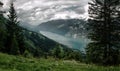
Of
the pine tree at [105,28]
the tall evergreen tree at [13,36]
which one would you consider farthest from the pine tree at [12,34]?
the pine tree at [105,28]

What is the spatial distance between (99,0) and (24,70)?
3473 cm

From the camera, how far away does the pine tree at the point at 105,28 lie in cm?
4925

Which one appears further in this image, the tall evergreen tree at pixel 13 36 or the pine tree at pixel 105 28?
the tall evergreen tree at pixel 13 36

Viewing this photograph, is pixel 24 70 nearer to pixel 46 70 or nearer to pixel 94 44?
pixel 46 70

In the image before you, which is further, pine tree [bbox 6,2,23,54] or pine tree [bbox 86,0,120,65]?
pine tree [bbox 6,2,23,54]

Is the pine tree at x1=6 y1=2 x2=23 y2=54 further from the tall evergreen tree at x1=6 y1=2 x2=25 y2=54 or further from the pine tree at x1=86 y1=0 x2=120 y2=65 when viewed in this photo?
the pine tree at x1=86 y1=0 x2=120 y2=65

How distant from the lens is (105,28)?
49.4m

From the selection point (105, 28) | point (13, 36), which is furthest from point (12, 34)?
point (105, 28)

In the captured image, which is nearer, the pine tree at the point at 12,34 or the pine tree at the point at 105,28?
the pine tree at the point at 105,28

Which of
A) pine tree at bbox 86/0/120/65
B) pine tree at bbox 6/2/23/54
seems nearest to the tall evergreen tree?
pine tree at bbox 6/2/23/54

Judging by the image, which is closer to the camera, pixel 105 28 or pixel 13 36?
pixel 105 28

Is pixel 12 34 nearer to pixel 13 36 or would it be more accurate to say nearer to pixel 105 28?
pixel 13 36

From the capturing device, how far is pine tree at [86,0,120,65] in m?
49.2

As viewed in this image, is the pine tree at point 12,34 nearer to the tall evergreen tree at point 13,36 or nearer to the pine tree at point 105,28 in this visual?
the tall evergreen tree at point 13,36
